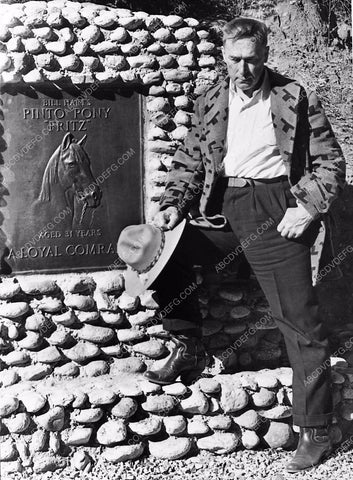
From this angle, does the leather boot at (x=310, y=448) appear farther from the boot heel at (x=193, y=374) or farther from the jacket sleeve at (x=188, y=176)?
the jacket sleeve at (x=188, y=176)

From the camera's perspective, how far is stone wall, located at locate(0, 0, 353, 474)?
12.5 ft

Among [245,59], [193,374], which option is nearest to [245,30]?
[245,59]

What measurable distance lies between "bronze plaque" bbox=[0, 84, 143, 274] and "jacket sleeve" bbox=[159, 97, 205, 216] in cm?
64

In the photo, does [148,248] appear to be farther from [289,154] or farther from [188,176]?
[289,154]

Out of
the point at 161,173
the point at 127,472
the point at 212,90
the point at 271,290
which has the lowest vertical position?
the point at 127,472

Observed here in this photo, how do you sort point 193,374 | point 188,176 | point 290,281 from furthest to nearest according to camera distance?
point 193,374
point 188,176
point 290,281

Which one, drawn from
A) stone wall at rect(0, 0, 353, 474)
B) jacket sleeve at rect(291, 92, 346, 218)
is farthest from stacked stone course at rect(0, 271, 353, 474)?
jacket sleeve at rect(291, 92, 346, 218)

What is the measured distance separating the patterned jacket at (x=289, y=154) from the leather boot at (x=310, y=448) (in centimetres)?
77

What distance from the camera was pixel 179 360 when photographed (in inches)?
154

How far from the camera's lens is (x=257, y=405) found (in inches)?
154

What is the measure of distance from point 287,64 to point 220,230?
2.45 meters

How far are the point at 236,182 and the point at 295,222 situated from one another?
15.0 inches

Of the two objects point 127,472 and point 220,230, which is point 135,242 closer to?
point 220,230

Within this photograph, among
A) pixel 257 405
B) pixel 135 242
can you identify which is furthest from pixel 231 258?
pixel 257 405
